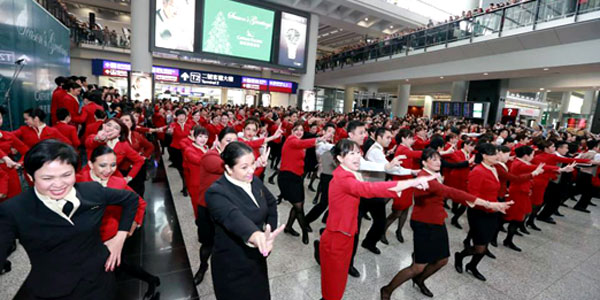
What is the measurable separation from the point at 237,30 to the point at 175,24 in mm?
2823

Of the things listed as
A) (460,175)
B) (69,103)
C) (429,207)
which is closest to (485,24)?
(460,175)

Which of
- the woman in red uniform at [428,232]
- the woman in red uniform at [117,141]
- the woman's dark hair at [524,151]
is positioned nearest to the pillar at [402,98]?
the woman's dark hair at [524,151]

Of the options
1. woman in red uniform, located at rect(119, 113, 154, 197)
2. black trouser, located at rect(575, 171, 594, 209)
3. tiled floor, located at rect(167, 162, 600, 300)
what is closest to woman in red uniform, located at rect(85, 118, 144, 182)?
woman in red uniform, located at rect(119, 113, 154, 197)

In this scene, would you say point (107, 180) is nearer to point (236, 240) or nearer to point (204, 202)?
point (204, 202)

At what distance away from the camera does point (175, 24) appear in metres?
12.2

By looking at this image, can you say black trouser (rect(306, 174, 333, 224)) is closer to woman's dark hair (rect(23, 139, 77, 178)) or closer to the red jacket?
the red jacket

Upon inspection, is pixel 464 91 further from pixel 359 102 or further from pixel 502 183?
pixel 502 183

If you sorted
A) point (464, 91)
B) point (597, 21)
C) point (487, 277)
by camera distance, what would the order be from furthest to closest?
point (464, 91) < point (597, 21) < point (487, 277)

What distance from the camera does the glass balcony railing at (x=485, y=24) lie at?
9336 mm

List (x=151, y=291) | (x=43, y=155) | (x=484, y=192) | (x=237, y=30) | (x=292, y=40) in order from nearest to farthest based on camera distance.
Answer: (x=43, y=155), (x=151, y=291), (x=484, y=192), (x=237, y=30), (x=292, y=40)

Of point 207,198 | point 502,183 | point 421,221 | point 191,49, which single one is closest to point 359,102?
point 191,49

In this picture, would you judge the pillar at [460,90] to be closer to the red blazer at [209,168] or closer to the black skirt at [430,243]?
the black skirt at [430,243]

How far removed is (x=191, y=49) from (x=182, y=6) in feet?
5.77

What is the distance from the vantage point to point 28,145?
11.6 ft
